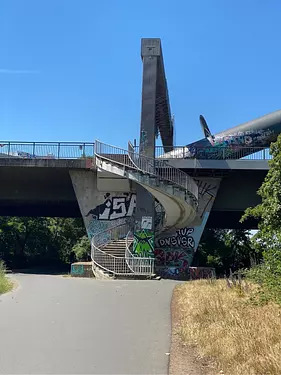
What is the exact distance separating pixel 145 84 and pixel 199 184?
25.2 ft

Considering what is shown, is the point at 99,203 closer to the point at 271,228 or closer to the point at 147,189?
the point at 147,189

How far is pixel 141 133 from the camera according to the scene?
25109 millimetres

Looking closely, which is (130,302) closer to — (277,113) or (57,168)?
(57,168)

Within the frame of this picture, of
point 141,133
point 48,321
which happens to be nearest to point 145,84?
point 141,133

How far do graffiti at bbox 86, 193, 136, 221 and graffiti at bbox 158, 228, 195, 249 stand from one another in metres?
3.35

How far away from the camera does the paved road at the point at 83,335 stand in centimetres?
573

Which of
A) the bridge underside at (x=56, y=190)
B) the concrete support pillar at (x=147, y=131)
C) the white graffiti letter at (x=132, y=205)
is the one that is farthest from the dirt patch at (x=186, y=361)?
the bridge underside at (x=56, y=190)

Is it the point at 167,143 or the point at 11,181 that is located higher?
the point at 167,143

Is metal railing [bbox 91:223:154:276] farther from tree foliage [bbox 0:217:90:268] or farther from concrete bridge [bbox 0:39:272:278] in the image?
tree foliage [bbox 0:217:90:268]

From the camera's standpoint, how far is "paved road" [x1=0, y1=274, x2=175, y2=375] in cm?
573

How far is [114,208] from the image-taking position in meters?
27.7

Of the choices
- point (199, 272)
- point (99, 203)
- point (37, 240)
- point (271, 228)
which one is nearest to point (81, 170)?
point (99, 203)

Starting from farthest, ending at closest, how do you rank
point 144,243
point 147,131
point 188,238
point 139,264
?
point 188,238 → point 147,131 → point 144,243 → point 139,264

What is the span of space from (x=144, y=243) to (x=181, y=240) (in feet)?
13.8
